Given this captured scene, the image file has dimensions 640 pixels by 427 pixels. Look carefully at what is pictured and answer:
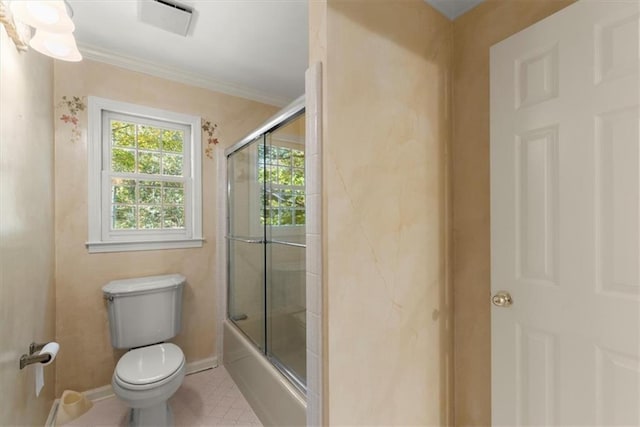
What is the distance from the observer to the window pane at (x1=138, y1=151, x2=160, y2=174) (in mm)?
2121

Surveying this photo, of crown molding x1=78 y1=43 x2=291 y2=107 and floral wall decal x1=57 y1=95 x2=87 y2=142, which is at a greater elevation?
crown molding x1=78 y1=43 x2=291 y2=107

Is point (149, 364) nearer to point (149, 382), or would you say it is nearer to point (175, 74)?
point (149, 382)

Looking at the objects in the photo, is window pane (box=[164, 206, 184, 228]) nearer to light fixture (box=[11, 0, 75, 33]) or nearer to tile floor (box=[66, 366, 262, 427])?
tile floor (box=[66, 366, 262, 427])

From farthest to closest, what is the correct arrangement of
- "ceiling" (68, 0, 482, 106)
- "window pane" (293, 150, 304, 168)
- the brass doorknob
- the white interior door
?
1. "window pane" (293, 150, 304, 168)
2. "ceiling" (68, 0, 482, 106)
3. the brass doorknob
4. the white interior door

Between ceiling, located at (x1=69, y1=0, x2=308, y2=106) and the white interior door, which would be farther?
ceiling, located at (x1=69, y1=0, x2=308, y2=106)

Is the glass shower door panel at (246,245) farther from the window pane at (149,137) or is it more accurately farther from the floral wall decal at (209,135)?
the window pane at (149,137)

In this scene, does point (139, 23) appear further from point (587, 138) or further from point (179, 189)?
point (587, 138)

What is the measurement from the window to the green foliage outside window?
2.38ft

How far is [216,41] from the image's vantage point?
181 cm

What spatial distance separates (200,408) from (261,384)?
0.49m

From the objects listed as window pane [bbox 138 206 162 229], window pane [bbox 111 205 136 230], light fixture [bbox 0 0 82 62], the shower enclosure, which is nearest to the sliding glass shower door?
the shower enclosure

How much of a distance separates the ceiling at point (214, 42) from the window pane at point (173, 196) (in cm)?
82

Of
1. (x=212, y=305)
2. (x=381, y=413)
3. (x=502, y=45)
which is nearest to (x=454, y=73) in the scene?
(x=502, y=45)

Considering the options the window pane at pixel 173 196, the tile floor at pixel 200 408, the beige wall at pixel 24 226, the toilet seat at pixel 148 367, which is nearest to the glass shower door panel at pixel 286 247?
the tile floor at pixel 200 408
